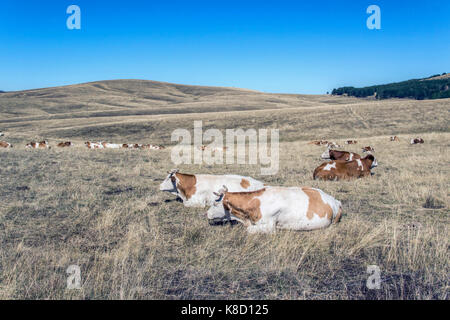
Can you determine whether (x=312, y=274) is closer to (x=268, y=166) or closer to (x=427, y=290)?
(x=427, y=290)

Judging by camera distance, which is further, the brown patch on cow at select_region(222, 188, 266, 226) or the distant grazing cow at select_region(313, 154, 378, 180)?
the distant grazing cow at select_region(313, 154, 378, 180)

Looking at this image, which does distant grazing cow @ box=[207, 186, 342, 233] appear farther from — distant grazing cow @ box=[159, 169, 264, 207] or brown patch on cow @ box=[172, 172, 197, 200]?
→ brown patch on cow @ box=[172, 172, 197, 200]

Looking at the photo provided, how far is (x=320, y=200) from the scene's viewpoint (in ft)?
19.7

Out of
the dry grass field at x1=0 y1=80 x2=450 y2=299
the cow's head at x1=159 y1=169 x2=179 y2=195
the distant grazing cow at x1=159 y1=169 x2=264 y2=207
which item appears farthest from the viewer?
the cow's head at x1=159 y1=169 x2=179 y2=195

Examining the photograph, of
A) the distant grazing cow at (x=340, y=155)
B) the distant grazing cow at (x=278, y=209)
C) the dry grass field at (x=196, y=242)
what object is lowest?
the dry grass field at (x=196, y=242)

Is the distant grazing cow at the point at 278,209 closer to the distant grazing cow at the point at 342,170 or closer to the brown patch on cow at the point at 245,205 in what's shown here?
the brown patch on cow at the point at 245,205

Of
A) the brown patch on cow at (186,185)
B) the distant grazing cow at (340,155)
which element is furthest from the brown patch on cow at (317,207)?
the distant grazing cow at (340,155)

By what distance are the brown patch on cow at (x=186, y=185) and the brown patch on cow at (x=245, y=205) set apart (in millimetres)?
1961

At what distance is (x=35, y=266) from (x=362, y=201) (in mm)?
7153

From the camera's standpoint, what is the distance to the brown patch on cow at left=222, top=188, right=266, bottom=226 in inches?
225

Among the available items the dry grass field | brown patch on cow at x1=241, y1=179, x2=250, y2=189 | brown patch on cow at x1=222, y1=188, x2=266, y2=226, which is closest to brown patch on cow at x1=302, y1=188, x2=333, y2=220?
the dry grass field

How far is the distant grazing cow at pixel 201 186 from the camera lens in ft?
25.4

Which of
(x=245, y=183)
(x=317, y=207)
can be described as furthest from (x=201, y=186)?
(x=317, y=207)

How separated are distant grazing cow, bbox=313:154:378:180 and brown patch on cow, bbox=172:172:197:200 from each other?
481 cm
